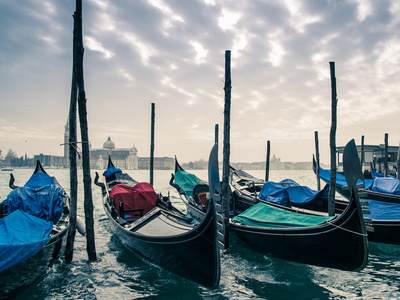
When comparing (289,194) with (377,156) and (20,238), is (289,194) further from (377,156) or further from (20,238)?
(377,156)

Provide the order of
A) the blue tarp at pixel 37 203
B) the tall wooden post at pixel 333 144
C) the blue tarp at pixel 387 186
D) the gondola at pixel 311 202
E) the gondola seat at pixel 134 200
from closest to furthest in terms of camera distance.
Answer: the blue tarp at pixel 37 203, the gondola at pixel 311 202, the gondola seat at pixel 134 200, the tall wooden post at pixel 333 144, the blue tarp at pixel 387 186

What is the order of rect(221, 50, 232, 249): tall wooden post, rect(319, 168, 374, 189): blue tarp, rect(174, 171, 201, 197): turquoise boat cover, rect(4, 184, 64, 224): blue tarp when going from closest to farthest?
rect(4, 184, 64, 224): blue tarp → rect(221, 50, 232, 249): tall wooden post → rect(174, 171, 201, 197): turquoise boat cover → rect(319, 168, 374, 189): blue tarp

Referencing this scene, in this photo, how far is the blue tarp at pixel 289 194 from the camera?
7680 millimetres

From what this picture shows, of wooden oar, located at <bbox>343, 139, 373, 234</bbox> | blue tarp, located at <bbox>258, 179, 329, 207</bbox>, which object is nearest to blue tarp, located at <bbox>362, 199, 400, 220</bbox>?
blue tarp, located at <bbox>258, 179, 329, 207</bbox>

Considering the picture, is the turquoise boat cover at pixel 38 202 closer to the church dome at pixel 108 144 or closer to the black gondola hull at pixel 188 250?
the black gondola hull at pixel 188 250

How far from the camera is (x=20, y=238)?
3.42 m

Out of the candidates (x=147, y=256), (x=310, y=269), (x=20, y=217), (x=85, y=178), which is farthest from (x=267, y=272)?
(x=20, y=217)

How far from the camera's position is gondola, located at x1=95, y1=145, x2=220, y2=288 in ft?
11.9

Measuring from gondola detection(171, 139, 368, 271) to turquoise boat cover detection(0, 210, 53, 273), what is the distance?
130 inches

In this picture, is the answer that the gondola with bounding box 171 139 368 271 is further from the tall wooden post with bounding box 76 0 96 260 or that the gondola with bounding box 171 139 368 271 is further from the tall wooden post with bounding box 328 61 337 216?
the tall wooden post with bounding box 76 0 96 260

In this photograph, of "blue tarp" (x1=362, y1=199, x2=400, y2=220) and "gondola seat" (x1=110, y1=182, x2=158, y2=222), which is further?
"gondola seat" (x1=110, y1=182, x2=158, y2=222)

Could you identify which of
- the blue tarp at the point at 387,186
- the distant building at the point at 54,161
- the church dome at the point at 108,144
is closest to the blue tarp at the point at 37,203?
the blue tarp at the point at 387,186

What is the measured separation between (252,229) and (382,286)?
80.2 inches

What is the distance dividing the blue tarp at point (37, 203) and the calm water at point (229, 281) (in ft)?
2.91
